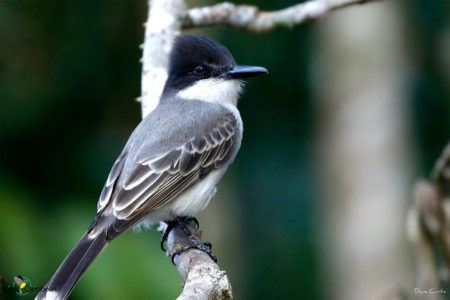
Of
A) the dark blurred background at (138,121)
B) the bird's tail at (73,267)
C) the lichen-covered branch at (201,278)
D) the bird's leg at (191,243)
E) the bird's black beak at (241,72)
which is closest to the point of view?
the lichen-covered branch at (201,278)

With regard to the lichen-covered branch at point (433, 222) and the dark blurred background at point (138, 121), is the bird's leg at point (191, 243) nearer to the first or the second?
the dark blurred background at point (138, 121)

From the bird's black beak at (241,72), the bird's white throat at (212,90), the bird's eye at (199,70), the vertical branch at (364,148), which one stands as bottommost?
the vertical branch at (364,148)

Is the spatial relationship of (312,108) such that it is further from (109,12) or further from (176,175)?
(176,175)

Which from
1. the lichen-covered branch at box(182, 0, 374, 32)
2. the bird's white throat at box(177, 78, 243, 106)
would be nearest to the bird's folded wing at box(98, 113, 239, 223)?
the bird's white throat at box(177, 78, 243, 106)

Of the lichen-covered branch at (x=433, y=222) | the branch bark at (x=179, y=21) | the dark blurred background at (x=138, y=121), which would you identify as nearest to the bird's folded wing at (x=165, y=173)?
the branch bark at (x=179, y=21)

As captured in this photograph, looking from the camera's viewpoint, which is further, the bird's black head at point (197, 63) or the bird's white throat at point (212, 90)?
the bird's white throat at point (212, 90)

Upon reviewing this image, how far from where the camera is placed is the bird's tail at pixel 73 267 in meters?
3.18

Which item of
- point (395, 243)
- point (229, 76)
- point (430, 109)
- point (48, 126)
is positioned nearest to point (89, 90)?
point (48, 126)

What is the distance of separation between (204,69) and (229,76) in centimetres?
17

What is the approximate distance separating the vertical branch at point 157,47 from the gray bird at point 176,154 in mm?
73

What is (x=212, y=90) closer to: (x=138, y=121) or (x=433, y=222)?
(x=433, y=222)

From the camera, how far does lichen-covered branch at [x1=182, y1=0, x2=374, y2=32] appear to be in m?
4.26

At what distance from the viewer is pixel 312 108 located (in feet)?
24.8

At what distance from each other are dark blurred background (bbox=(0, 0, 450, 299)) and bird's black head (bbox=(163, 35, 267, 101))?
4.08ft
